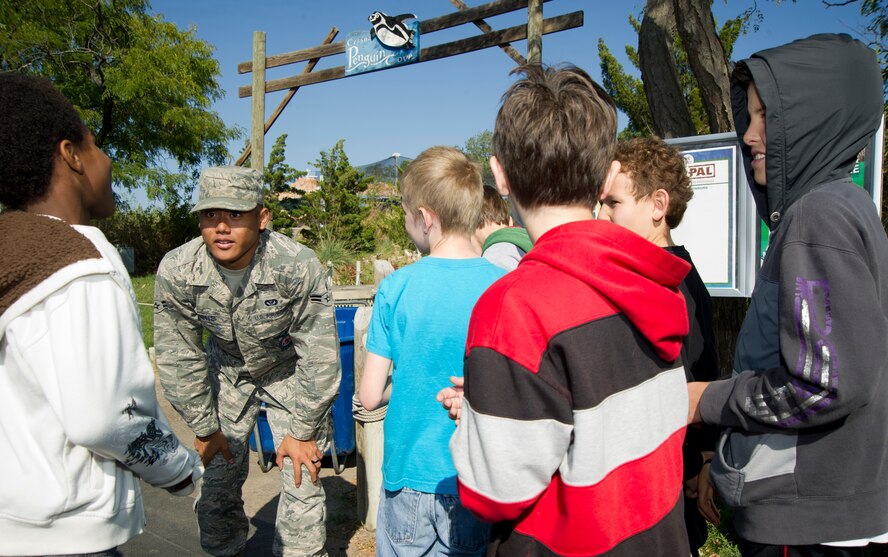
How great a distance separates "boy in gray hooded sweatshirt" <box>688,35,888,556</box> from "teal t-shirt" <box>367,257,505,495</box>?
803mm

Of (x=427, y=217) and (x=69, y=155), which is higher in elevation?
(x=69, y=155)

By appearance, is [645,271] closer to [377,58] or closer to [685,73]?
[377,58]

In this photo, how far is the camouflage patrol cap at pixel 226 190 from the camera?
293cm

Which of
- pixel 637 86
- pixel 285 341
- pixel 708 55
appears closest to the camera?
pixel 285 341

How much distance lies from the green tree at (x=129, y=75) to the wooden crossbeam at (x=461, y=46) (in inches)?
531

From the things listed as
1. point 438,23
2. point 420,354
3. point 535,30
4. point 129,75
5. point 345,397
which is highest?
point 129,75

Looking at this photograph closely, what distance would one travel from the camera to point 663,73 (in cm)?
467

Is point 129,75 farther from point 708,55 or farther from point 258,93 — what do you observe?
point 708,55

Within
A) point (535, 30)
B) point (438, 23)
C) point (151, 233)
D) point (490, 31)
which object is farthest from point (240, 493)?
point (151, 233)

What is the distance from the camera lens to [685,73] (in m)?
13.5

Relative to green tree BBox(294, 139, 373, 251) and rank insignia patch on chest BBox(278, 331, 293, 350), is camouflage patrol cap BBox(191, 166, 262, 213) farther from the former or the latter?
green tree BBox(294, 139, 373, 251)

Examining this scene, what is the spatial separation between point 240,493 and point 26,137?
7.61 ft

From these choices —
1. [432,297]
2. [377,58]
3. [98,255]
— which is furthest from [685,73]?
[98,255]

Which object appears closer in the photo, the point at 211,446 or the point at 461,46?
the point at 211,446
